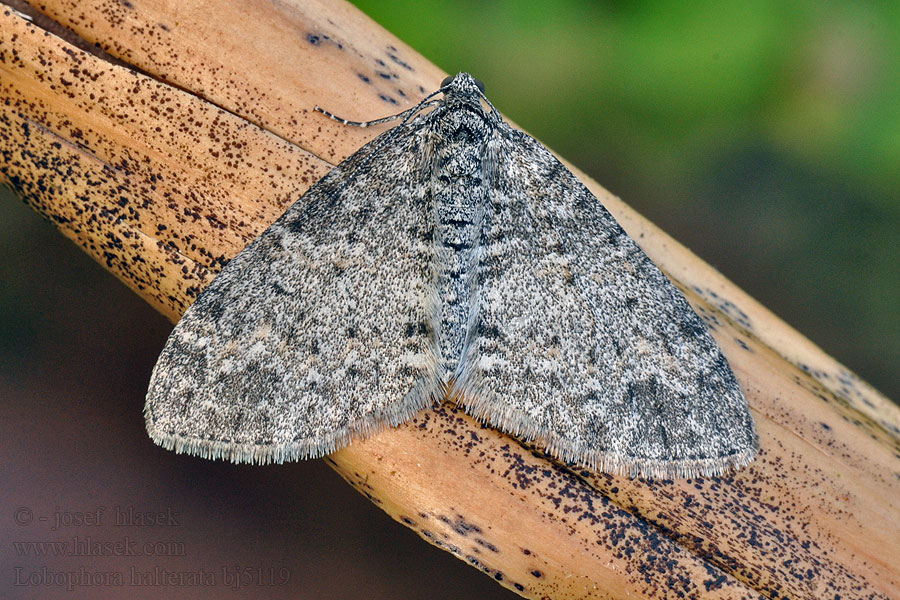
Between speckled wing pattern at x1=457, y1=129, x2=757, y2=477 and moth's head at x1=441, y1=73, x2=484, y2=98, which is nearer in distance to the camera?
speckled wing pattern at x1=457, y1=129, x2=757, y2=477

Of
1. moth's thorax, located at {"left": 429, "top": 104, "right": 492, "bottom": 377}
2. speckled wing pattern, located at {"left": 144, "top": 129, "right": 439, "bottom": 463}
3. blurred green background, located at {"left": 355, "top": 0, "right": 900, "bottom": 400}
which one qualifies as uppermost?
blurred green background, located at {"left": 355, "top": 0, "right": 900, "bottom": 400}

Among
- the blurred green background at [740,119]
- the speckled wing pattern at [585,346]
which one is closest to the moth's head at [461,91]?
the speckled wing pattern at [585,346]

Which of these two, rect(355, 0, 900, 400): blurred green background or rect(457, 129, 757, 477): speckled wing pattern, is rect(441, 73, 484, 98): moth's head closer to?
rect(457, 129, 757, 477): speckled wing pattern

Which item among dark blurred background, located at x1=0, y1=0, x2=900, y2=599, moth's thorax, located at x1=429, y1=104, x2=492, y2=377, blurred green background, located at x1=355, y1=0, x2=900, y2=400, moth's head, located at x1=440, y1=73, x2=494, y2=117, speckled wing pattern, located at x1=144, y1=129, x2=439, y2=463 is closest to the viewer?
speckled wing pattern, located at x1=144, y1=129, x2=439, y2=463

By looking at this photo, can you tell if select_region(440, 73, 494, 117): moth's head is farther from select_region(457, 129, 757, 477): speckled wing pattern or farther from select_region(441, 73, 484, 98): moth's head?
select_region(457, 129, 757, 477): speckled wing pattern

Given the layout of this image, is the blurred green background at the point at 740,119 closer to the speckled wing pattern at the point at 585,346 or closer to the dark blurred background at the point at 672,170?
the dark blurred background at the point at 672,170

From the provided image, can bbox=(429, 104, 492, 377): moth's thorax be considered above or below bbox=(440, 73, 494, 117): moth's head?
below

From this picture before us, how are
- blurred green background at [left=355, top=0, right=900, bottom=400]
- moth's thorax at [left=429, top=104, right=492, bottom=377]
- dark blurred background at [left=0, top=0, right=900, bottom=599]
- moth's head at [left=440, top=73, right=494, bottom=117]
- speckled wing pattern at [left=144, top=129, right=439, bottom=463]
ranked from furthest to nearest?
blurred green background at [left=355, top=0, right=900, bottom=400] < dark blurred background at [left=0, top=0, right=900, bottom=599] < moth's head at [left=440, top=73, right=494, bottom=117] < moth's thorax at [left=429, top=104, right=492, bottom=377] < speckled wing pattern at [left=144, top=129, right=439, bottom=463]

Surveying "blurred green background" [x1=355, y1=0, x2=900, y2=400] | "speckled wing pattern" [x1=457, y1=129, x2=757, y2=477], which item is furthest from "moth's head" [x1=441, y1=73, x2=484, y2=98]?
"blurred green background" [x1=355, y1=0, x2=900, y2=400]
